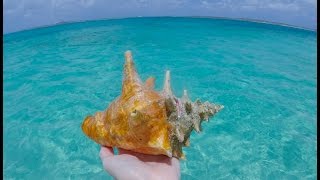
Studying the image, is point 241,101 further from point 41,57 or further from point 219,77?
point 41,57

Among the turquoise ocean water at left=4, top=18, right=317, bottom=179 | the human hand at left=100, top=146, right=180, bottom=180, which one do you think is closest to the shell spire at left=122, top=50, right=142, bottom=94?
the human hand at left=100, top=146, right=180, bottom=180

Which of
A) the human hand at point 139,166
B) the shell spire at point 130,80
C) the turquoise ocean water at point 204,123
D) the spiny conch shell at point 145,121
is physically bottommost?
the turquoise ocean water at point 204,123

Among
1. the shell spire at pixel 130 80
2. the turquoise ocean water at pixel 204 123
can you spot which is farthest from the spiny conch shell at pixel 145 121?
the turquoise ocean water at pixel 204 123

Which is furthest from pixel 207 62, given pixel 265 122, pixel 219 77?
pixel 265 122

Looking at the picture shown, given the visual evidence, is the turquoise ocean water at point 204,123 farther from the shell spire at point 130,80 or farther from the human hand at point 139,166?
the human hand at point 139,166

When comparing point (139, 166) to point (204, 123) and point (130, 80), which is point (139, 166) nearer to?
point (130, 80)

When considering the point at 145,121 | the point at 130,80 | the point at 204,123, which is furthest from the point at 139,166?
the point at 204,123
